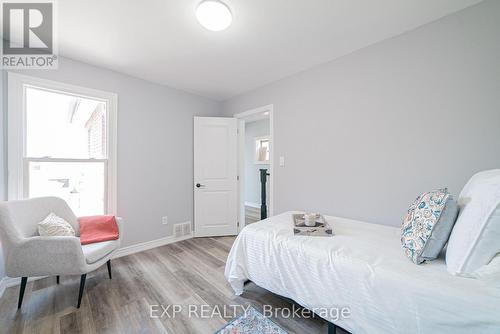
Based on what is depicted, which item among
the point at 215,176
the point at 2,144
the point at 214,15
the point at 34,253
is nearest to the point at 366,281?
the point at 214,15

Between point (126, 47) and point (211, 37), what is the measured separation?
3.14ft

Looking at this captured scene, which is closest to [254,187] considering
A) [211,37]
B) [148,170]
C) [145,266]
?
[148,170]

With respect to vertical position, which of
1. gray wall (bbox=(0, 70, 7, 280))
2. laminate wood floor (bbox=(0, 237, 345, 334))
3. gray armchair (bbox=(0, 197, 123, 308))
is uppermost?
gray wall (bbox=(0, 70, 7, 280))

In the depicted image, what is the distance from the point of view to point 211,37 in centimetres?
188

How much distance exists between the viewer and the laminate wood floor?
1.43 metres

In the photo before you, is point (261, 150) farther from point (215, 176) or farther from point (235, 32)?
point (235, 32)

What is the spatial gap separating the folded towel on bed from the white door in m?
1.38

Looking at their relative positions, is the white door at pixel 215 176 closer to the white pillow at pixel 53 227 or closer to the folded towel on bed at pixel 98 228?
the folded towel on bed at pixel 98 228

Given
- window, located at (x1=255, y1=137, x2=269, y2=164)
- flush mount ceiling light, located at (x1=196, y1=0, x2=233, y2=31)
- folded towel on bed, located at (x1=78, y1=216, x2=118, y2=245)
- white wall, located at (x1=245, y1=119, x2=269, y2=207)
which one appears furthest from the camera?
white wall, located at (x1=245, y1=119, x2=269, y2=207)

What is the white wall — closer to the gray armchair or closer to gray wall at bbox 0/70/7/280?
the gray armchair

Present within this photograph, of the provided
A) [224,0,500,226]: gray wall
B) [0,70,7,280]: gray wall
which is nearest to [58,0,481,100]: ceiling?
[224,0,500,226]: gray wall

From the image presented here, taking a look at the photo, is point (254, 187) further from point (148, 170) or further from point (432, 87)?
point (432, 87)

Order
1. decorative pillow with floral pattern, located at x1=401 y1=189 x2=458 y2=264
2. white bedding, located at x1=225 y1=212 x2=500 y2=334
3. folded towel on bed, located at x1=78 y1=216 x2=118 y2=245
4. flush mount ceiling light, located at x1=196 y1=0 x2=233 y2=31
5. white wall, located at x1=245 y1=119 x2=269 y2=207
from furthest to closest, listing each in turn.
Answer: white wall, located at x1=245 y1=119 x2=269 y2=207 < folded towel on bed, located at x1=78 y1=216 x2=118 y2=245 < flush mount ceiling light, located at x1=196 y1=0 x2=233 y2=31 < decorative pillow with floral pattern, located at x1=401 y1=189 x2=458 y2=264 < white bedding, located at x1=225 y1=212 x2=500 y2=334

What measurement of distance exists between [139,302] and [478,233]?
7.85 ft
